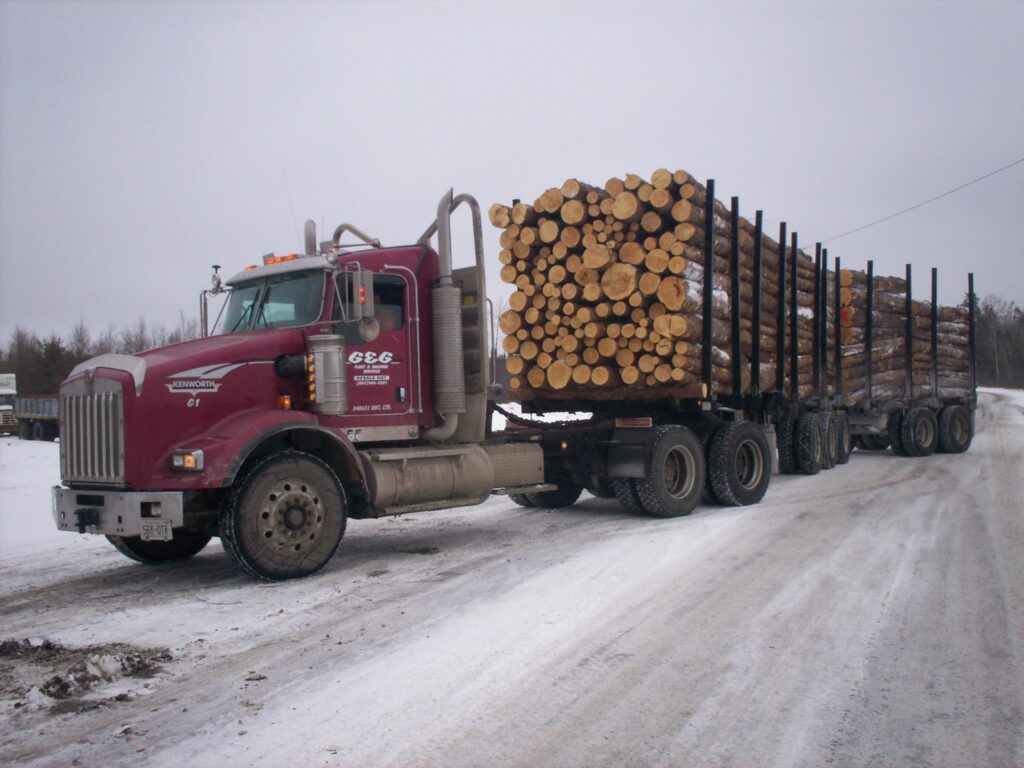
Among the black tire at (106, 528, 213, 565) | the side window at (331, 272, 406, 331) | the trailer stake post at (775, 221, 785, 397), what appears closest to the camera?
the black tire at (106, 528, 213, 565)

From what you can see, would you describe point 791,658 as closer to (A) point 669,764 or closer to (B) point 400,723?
(A) point 669,764

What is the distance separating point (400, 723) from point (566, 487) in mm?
7925

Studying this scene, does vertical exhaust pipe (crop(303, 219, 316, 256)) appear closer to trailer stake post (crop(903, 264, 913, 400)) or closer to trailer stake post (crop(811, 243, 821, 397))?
trailer stake post (crop(811, 243, 821, 397))

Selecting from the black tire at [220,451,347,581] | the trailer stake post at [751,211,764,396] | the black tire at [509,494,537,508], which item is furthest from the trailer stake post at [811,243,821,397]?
the black tire at [220,451,347,581]

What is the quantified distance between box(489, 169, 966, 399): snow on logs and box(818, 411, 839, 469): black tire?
4.07 meters

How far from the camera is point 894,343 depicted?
746 inches

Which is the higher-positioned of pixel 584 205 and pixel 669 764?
pixel 584 205

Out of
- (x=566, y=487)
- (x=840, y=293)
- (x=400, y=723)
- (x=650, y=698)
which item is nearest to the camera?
(x=400, y=723)

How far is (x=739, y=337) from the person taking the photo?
39.3 ft

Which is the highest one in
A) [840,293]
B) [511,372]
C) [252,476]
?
[840,293]

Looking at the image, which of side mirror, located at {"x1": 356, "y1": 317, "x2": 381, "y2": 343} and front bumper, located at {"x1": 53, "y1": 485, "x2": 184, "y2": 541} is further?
side mirror, located at {"x1": 356, "y1": 317, "x2": 381, "y2": 343}

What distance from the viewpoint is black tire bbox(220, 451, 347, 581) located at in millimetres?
7039

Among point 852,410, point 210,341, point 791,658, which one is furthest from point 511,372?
point 852,410

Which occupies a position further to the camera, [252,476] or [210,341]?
[210,341]
